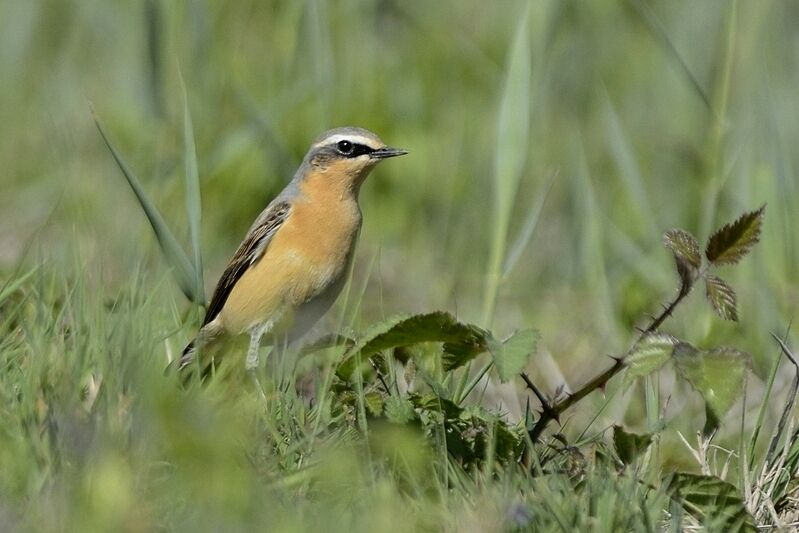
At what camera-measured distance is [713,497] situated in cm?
380

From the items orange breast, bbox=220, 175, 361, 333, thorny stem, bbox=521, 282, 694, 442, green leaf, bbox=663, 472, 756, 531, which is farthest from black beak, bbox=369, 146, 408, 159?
green leaf, bbox=663, 472, 756, 531

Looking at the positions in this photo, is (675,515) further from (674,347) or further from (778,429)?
(778,429)

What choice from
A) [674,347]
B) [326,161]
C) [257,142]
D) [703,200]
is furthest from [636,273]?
[674,347]

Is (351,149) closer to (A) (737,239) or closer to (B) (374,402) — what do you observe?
(B) (374,402)

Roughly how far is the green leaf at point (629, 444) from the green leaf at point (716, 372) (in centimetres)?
22

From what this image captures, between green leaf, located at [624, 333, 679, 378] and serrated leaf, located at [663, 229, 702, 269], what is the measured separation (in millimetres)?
246

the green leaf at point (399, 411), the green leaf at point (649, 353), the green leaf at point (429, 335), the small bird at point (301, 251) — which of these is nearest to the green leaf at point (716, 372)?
the green leaf at point (649, 353)

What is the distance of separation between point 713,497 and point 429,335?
36.2 inches

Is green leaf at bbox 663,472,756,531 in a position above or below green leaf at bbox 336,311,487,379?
below

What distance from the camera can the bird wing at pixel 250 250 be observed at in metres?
6.60

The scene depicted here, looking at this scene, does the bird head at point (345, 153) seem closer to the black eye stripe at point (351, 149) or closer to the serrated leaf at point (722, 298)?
the black eye stripe at point (351, 149)

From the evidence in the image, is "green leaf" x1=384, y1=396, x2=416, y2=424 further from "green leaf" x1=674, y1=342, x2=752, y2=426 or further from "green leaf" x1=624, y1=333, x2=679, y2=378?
"green leaf" x1=674, y1=342, x2=752, y2=426

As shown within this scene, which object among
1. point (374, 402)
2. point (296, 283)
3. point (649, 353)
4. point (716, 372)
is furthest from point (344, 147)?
point (716, 372)

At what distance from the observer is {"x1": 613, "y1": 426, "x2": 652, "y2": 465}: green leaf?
3916 millimetres
